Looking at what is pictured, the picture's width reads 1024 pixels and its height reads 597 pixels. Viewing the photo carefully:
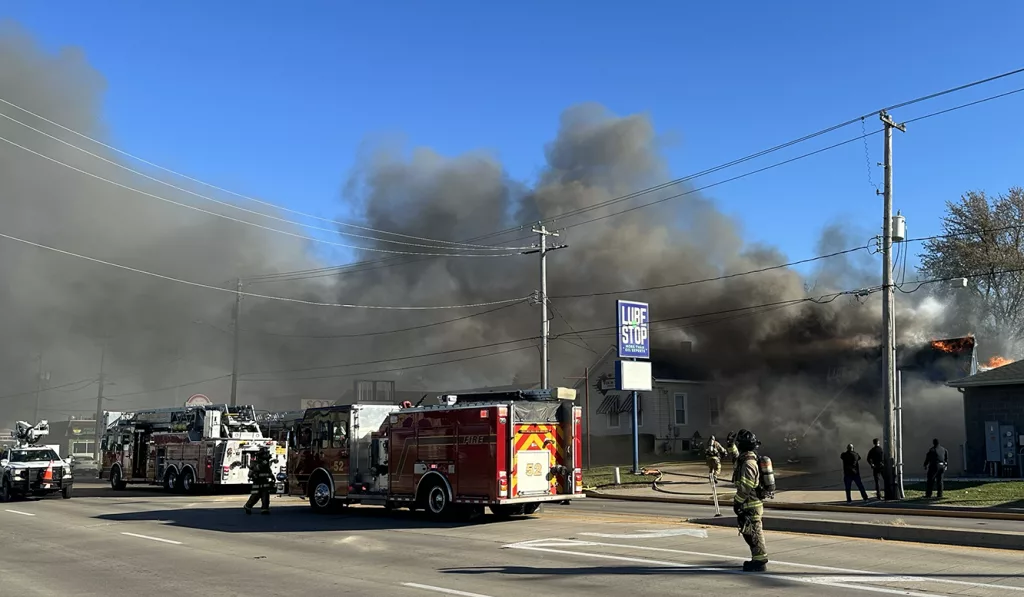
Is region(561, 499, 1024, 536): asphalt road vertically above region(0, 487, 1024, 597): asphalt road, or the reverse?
region(0, 487, 1024, 597): asphalt road

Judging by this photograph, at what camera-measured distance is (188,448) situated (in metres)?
27.4

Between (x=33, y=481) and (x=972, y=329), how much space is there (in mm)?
45799

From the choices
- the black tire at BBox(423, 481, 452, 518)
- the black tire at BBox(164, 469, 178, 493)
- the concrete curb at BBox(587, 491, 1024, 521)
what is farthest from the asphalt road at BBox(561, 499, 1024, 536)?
the black tire at BBox(164, 469, 178, 493)

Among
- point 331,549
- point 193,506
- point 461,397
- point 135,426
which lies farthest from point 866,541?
point 135,426

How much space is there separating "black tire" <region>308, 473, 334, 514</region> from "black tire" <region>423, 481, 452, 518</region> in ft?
9.26

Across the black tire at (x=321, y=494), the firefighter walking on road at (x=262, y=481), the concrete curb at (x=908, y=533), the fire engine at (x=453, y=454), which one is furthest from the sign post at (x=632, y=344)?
the concrete curb at (x=908, y=533)

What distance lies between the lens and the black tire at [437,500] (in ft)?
53.4

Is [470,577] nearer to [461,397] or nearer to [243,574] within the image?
[243,574]

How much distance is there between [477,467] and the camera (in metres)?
15.7

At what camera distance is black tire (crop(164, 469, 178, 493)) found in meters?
27.9

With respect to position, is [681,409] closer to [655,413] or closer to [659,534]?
[655,413]

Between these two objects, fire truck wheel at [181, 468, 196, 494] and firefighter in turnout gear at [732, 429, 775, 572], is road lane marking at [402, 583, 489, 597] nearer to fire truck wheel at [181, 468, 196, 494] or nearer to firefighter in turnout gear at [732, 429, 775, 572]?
firefighter in turnout gear at [732, 429, 775, 572]

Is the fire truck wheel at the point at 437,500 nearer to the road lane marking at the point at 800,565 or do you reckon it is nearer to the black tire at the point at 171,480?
the road lane marking at the point at 800,565

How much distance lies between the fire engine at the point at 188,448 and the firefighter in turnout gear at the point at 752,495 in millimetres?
17314
